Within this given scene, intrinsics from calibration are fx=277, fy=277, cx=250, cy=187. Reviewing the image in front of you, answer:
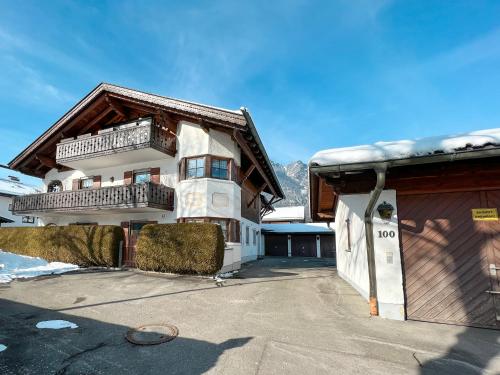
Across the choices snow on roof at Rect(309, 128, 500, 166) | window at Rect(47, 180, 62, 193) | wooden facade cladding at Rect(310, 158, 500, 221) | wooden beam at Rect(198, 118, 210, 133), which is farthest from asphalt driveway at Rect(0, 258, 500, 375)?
window at Rect(47, 180, 62, 193)

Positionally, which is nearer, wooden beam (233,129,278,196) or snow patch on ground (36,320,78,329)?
snow patch on ground (36,320,78,329)

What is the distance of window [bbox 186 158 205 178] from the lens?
598 inches

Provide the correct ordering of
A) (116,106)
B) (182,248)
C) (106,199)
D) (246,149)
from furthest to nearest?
(116,106) < (246,149) < (106,199) < (182,248)

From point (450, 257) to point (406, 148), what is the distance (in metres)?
2.66

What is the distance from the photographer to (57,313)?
257 inches

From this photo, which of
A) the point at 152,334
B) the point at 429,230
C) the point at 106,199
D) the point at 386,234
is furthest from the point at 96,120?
the point at 429,230

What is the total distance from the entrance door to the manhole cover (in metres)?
10.1

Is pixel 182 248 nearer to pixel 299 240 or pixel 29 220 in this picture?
pixel 299 240

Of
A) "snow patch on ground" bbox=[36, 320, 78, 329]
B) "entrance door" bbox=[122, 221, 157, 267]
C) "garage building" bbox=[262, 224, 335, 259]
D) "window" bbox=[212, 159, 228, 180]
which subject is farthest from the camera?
"garage building" bbox=[262, 224, 335, 259]

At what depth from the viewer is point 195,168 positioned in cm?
1538

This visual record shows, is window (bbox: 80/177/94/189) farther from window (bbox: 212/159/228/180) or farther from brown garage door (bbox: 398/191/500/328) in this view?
brown garage door (bbox: 398/191/500/328)

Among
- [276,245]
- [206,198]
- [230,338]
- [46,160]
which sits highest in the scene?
[46,160]

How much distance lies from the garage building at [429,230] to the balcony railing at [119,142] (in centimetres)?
1135

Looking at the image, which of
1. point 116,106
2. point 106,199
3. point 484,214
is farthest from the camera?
point 116,106
